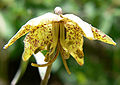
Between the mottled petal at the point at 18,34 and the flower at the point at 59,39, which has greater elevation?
the mottled petal at the point at 18,34

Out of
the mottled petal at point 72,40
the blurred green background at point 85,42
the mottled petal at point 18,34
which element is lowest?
the blurred green background at point 85,42

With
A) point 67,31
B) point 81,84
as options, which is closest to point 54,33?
point 67,31

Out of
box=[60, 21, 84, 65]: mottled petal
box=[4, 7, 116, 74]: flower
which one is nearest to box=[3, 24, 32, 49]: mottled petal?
box=[4, 7, 116, 74]: flower

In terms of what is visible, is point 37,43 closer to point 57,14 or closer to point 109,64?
point 57,14

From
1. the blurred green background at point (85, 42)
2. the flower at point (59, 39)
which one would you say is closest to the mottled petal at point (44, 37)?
the flower at point (59, 39)

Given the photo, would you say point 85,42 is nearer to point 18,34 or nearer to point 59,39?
point 59,39

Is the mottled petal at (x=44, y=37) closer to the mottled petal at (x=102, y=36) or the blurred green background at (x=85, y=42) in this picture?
the mottled petal at (x=102, y=36)

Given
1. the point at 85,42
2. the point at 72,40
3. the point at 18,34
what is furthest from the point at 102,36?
the point at 85,42

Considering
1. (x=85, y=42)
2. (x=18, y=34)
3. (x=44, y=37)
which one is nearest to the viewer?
(x=18, y=34)

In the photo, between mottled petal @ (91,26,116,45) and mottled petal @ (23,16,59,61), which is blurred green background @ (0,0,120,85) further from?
mottled petal @ (91,26,116,45)
